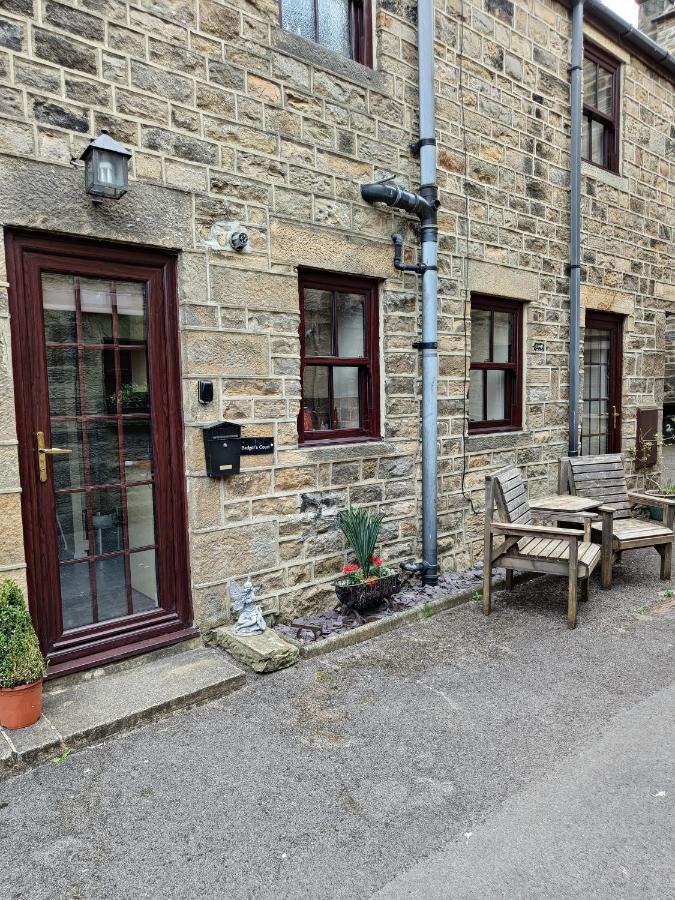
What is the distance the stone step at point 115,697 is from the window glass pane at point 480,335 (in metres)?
3.59

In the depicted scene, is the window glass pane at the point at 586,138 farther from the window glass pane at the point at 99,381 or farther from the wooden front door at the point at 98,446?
the window glass pane at the point at 99,381

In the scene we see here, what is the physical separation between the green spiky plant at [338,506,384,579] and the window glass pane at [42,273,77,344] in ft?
7.40

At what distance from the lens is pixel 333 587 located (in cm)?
475

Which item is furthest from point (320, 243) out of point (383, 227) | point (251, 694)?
point (251, 694)

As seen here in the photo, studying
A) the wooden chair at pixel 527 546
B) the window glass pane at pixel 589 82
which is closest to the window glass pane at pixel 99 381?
the wooden chair at pixel 527 546

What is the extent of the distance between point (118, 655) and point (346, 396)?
2471 millimetres

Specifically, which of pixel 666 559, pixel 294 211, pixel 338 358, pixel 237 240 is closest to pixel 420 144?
pixel 294 211

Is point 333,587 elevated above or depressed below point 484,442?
below

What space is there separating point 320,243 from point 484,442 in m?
2.44

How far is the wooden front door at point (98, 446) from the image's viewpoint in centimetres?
345

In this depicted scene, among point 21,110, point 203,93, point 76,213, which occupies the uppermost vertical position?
point 203,93

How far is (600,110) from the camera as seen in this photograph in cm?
716

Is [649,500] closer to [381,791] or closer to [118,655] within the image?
[381,791]

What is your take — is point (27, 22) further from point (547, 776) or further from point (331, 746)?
point (547, 776)
